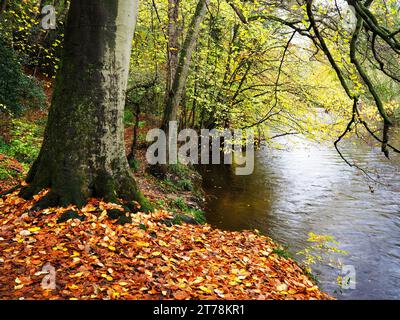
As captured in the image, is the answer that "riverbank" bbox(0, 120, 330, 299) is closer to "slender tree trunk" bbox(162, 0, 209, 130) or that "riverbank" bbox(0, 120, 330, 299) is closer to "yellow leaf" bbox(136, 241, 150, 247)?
"yellow leaf" bbox(136, 241, 150, 247)

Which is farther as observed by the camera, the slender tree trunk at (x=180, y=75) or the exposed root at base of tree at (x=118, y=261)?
the slender tree trunk at (x=180, y=75)

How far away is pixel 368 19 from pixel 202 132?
10.3 m

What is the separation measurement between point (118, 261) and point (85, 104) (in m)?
2.07

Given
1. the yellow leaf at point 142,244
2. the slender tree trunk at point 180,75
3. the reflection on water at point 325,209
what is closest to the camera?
the yellow leaf at point 142,244

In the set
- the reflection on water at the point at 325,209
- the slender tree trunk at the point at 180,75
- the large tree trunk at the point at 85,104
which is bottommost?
the reflection on water at the point at 325,209

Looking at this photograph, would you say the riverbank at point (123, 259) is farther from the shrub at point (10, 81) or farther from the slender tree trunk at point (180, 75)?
the shrub at point (10, 81)

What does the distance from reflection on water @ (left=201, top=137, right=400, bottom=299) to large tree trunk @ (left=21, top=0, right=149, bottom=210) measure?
15.8 ft

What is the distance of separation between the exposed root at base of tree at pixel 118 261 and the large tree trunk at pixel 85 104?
27 cm

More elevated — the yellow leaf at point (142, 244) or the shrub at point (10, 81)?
the shrub at point (10, 81)

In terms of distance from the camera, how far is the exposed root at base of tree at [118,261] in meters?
3.15

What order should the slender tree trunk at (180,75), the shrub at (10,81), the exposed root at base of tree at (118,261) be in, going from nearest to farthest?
1. the exposed root at base of tree at (118,261)
2. the slender tree trunk at (180,75)
3. the shrub at (10,81)

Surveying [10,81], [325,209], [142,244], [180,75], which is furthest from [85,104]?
[325,209]

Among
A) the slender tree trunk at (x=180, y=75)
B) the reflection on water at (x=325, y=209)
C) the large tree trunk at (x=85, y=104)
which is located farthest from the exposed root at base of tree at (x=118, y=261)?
the slender tree trunk at (x=180, y=75)

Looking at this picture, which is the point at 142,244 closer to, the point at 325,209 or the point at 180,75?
the point at 180,75
